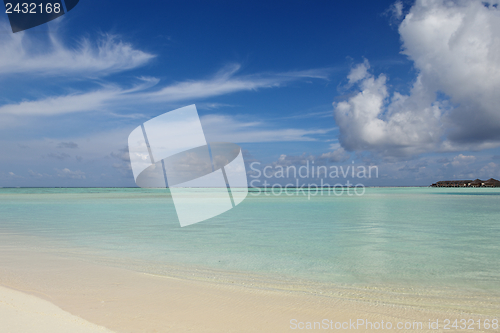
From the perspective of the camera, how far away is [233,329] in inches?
150

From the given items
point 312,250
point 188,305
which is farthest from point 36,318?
point 312,250

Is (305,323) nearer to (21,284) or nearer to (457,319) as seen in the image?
(457,319)

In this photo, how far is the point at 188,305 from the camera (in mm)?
4586

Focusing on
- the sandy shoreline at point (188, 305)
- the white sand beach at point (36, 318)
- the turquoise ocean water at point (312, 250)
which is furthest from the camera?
the turquoise ocean water at point (312, 250)

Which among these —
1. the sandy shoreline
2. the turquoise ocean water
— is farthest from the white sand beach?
the turquoise ocean water

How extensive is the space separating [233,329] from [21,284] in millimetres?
4407

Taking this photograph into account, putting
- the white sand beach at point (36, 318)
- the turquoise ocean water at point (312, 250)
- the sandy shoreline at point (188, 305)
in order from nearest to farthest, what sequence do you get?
the white sand beach at point (36, 318)
the sandy shoreline at point (188, 305)
the turquoise ocean water at point (312, 250)

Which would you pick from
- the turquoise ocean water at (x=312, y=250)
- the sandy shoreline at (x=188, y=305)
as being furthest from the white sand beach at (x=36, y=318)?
the turquoise ocean water at (x=312, y=250)

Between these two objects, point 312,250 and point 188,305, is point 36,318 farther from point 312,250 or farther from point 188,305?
point 312,250

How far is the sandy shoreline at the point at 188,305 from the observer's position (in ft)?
13.0

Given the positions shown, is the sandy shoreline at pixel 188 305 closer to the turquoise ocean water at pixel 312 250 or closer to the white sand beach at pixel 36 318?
the white sand beach at pixel 36 318

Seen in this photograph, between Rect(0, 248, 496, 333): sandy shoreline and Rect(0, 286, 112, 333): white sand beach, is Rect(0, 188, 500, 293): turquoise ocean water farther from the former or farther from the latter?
Rect(0, 286, 112, 333): white sand beach

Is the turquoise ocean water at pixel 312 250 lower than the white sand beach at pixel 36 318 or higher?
lower

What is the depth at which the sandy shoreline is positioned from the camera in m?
3.96
